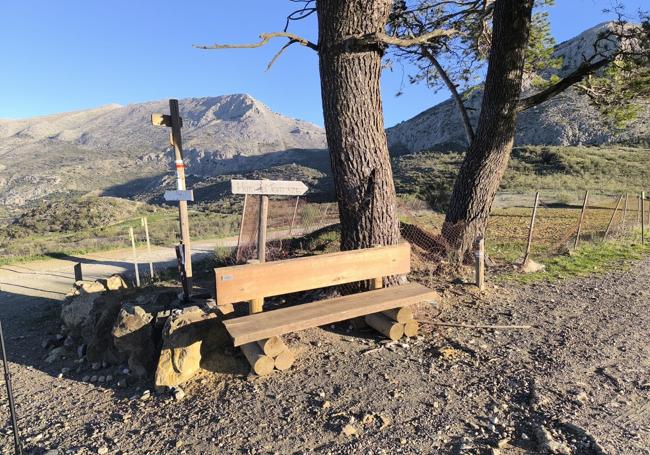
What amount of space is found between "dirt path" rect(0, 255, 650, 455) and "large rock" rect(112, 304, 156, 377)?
25 cm

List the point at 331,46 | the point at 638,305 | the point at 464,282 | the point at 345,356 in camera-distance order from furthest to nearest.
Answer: the point at 464,282 < the point at 638,305 < the point at 331,46 < the point at 345,356

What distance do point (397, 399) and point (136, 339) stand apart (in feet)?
8.71

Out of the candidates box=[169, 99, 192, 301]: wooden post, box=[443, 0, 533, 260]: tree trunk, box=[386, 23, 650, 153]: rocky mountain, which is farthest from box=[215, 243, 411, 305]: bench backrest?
box=[386, 23, 650, 153]: rocky mountain

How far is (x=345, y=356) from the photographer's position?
4.16 meters

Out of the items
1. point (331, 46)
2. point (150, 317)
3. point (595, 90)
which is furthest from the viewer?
point (595, 90)

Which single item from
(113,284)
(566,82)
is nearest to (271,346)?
(113,284)

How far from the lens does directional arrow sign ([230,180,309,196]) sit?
14.7 feet

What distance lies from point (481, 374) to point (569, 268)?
176 inches

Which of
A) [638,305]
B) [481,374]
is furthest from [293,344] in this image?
[638,305]

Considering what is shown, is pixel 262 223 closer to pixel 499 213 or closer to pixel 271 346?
pixel 271 346

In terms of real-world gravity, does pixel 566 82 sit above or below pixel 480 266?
above

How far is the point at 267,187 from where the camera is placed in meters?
4.62

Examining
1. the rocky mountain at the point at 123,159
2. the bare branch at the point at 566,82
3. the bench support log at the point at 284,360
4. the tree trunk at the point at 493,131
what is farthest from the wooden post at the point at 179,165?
the rocky mountain at the point at 123,159

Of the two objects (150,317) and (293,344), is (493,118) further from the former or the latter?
(150,317)
